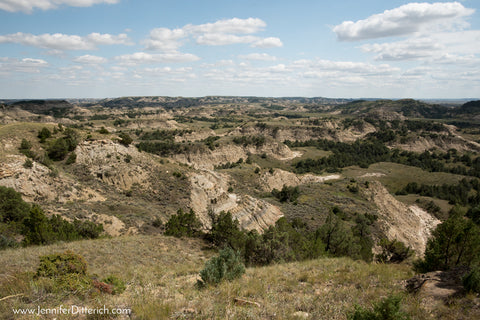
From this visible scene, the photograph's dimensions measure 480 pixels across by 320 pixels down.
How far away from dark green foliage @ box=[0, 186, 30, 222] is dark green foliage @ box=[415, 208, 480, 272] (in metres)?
24.8

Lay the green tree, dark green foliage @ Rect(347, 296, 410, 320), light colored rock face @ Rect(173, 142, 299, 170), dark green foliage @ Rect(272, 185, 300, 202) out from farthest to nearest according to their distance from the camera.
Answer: light colored rock face @ Rect(173, 142, 299, 170), dark green foliage @ Rect(272, 185, 300, 202), the green tree, dark green foliage @ Rect(347, 296, 410, 320)

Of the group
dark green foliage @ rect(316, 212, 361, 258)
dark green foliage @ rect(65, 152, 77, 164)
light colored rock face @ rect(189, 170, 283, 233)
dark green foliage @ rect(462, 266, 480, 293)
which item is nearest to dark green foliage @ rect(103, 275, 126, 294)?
dark green foliage @ rect(462, 266, 480, 293)

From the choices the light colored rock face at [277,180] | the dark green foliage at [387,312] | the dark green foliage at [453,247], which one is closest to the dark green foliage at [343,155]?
the light colored rock face at [277,180]

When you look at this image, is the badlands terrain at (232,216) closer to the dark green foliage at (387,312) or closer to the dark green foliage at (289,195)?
the dark green foliage at (289,195)

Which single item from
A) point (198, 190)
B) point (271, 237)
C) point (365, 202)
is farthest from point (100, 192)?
point (365, 202)

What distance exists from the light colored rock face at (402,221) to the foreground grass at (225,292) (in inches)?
1301

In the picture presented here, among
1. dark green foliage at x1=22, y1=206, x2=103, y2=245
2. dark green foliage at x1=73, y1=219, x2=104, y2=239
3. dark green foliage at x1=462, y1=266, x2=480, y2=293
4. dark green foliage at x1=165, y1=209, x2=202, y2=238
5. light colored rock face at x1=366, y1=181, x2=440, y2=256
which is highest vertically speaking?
dark green foliage at x1=462, y1=266, x2=480, y2=293

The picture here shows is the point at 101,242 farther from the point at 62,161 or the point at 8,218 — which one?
the point at 62,161

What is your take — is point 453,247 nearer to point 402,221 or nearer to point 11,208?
point 11,208

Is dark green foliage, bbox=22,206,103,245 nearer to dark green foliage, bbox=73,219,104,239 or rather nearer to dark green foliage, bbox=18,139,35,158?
dark green foliage, bbox=73,219,104,239

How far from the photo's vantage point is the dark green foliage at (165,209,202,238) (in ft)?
65.3

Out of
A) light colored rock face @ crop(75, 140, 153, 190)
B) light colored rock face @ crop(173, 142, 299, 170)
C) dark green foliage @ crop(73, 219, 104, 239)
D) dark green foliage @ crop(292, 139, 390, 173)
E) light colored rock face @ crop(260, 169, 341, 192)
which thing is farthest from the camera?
dark green foliage @ crop(292, 139, 390, 173)

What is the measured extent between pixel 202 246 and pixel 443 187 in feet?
226

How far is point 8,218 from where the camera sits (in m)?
17.2
